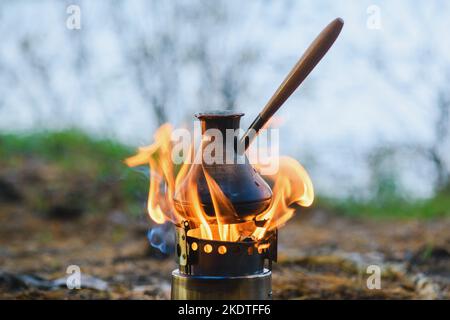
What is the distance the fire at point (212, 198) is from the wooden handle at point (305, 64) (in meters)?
0.35

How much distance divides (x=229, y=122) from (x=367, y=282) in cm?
216

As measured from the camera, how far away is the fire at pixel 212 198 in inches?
109

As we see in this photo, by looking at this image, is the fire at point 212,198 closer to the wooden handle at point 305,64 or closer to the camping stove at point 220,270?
the camping stove at point 220,270

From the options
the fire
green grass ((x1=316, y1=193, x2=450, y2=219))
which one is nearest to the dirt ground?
green grass ((x1=316, y1=193, x2=450, y2=219))

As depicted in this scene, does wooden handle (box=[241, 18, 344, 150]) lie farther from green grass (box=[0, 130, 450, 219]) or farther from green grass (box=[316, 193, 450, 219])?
green grass (box=[316, 193, 450, 219])

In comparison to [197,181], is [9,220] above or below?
above

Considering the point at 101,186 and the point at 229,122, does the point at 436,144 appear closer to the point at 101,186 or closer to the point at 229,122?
the point at 101,186

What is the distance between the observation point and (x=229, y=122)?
112 inches

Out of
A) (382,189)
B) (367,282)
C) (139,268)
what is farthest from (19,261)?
(382,189)

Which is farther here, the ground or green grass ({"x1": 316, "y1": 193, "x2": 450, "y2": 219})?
green grass ({"x1": 316, "y1": 193, "x2": 450, "y2": 219})

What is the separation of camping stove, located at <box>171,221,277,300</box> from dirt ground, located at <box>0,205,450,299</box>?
1461 millimetres

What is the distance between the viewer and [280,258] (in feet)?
17.2

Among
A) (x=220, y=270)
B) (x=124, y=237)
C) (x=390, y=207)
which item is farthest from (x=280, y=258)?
(x=390, y=207)

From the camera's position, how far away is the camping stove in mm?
2689
